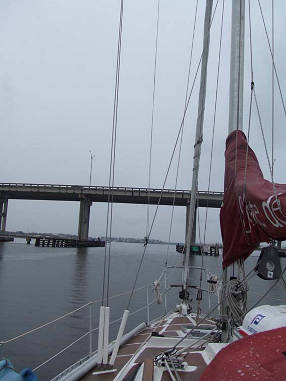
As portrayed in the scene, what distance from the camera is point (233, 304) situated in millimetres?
5184

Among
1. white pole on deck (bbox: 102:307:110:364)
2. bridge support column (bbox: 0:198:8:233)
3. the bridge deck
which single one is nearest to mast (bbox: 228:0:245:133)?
white pole on deck (bbox: 102:307:110:364)

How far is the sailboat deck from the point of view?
173 inches

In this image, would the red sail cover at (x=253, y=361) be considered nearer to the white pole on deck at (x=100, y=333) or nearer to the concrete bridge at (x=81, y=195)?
the white pole on deck at (x=100, y=333)

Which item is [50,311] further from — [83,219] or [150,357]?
[83,219]

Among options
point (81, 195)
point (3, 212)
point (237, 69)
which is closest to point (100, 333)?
point (237, 69)

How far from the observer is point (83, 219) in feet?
300

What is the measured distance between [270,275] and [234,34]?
145 inches

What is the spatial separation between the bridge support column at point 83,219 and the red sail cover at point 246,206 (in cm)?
8610

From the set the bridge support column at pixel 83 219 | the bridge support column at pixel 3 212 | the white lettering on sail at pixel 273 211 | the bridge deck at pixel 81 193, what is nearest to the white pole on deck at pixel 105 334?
the white lettering on sail at pixel 273 211

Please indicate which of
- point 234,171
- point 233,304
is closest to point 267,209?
point 234,171

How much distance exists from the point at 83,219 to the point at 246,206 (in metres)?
88.8

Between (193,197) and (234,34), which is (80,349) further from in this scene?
(234,34)

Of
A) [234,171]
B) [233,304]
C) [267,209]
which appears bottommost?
[233,304]

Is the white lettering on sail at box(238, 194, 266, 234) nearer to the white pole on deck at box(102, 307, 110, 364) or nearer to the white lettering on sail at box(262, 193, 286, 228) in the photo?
the white lettering on sail at box(262, 193, 286, 228)
